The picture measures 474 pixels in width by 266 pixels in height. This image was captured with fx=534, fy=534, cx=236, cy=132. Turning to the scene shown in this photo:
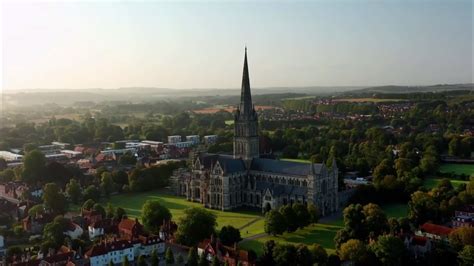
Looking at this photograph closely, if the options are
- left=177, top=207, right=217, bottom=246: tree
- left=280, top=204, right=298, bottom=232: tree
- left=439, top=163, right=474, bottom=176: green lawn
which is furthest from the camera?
left=439, top=163, right=474, bottom=176: green lawn

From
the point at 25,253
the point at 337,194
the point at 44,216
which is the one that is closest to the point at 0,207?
the point at 44,216

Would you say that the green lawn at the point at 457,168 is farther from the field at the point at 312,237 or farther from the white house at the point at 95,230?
the white house at the point at 95,230

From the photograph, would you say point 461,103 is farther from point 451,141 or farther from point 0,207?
point 0,207

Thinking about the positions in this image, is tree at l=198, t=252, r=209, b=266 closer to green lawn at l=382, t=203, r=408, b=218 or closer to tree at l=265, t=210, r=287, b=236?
tree at l=265, t=210, r=287, b=236

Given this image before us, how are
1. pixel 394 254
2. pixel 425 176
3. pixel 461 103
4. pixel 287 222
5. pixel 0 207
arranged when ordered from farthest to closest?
pixel 461 103, pixel 425 176, pixel 0 207, pixel 287 222, pixel 394 254

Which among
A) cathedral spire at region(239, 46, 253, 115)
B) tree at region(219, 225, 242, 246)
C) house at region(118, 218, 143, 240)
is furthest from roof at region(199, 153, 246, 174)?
tree at region(219, 225, 242, 246)

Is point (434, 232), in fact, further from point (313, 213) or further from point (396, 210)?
point (396, 210)

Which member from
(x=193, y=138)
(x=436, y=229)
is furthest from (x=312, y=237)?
(x=193, y=138)
